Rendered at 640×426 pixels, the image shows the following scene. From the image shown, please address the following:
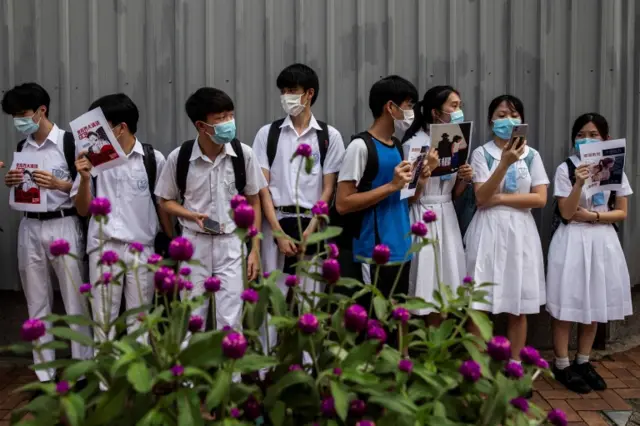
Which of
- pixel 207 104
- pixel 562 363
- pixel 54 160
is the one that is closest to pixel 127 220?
pixel 54 160

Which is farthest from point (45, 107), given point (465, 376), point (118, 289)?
point (465, 376)

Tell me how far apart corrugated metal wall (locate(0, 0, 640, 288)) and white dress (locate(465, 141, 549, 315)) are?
0.61 metres

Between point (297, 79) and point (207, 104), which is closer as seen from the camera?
point (207, 104)

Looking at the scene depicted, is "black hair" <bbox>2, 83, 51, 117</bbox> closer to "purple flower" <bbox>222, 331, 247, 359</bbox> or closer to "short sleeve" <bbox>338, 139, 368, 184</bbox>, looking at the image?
"short sleeve" <bbox>338, 139, 368, 184</bbox>

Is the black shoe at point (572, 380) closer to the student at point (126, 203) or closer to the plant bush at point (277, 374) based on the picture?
the plant bush at point (277, 374)

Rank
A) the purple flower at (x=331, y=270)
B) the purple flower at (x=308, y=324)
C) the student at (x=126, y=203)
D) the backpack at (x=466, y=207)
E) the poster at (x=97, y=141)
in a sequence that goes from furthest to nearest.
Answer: the backpack at (x=466, y=207) < the student at (x=126, y=203) < the poster at (x=97, y=141) < the purple flower at (x=331, y=270) < the purple flower at (x=308, y=324)

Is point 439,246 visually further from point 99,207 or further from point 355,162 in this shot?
point 99,207

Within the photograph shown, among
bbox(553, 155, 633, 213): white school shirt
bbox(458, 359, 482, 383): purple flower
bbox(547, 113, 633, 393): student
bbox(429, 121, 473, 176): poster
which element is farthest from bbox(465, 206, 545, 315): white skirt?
bbox(458, 359, 482, 383): purple flower

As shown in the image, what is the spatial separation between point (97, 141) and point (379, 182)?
59.3 inches

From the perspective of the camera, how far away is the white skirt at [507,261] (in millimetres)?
4043

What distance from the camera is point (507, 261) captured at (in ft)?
13.3


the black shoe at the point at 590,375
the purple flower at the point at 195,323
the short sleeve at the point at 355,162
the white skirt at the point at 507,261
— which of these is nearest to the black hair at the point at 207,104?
the short sleeve at the point at 355,162

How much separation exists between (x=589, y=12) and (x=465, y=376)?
3694 mm

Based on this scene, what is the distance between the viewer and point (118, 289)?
3871 mm
